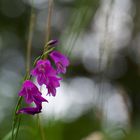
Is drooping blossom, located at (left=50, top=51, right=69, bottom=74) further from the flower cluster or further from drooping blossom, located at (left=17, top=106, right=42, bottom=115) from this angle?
drooping blossom, located at (left=17, top=106, right=42, bottom=115)

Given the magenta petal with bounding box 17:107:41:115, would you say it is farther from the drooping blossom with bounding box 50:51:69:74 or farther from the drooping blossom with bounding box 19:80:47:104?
the drooping blossom with bounding box 50:51:69:74

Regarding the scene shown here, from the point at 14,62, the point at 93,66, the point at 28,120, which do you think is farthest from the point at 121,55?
the point at 28,120

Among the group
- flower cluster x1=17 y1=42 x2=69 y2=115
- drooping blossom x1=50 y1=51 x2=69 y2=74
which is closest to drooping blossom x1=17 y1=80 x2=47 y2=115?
flower cluster x1=17 y1=42 x2=69 y2=115

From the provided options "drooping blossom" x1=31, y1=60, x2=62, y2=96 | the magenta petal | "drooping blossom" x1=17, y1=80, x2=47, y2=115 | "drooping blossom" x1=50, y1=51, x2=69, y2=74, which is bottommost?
the magenta petal

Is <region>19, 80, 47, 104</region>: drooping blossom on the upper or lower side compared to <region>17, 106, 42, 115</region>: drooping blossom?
upper

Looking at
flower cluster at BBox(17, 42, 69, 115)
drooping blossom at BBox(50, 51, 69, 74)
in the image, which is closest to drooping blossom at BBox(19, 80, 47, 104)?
flower cluster at BBox(17, 42, 69, 115)

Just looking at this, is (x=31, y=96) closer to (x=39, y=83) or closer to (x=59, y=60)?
(x=39, y=83)

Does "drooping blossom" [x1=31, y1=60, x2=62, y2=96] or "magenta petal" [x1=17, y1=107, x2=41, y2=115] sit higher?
"drooping blossom" [x1=31, y1=60, x2=62, y2=96]

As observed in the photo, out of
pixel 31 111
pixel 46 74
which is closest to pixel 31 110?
pixel 31 111

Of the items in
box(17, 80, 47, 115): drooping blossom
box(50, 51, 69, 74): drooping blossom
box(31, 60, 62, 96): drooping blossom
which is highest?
box(50, 51, 69, 74): drooping blossom

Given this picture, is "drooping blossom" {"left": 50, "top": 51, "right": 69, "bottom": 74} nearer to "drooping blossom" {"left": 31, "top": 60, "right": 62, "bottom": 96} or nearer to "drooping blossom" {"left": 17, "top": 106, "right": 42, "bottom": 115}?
"drooping blossom" {"left": 31, "top": 60, "right": 62, "bottom": 96}
